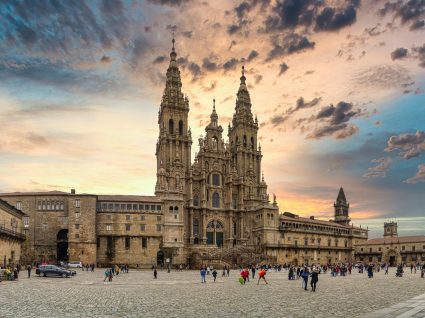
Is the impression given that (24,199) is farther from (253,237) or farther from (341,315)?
(341,315)

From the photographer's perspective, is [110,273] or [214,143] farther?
[214,143]

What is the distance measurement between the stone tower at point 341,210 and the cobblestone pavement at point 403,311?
119 m

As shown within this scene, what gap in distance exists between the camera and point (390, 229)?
155 metres

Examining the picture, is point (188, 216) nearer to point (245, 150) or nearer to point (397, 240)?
point (245, 150)

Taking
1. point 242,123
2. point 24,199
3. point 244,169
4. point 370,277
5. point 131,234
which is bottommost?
point 370,277

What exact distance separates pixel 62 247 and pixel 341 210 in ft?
286

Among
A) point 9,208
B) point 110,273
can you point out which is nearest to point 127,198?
point 9,208

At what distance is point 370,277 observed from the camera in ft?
192

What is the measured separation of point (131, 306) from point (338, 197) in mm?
127192

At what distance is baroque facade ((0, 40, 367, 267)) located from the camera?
83.8 metres

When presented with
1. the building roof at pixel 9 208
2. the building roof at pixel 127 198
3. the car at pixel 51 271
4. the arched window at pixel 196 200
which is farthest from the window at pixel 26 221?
the arched window at pixel 196 200

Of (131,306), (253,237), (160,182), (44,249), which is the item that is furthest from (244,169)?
(131,306)

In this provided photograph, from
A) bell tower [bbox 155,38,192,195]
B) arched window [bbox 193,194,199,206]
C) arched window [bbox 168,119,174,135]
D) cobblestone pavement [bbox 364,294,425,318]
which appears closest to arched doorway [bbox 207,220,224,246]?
arched window [bbox 193,194,199,206]

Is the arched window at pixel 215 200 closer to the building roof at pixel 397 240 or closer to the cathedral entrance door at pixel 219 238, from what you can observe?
the cathedral entrance door at pixel 219 238
